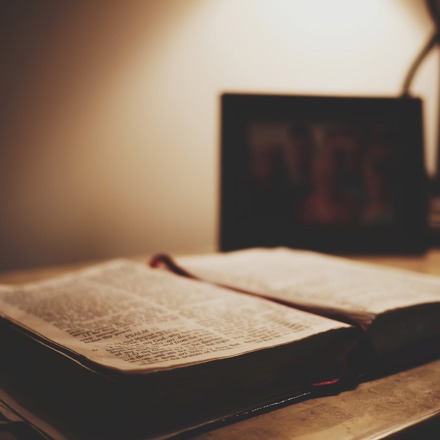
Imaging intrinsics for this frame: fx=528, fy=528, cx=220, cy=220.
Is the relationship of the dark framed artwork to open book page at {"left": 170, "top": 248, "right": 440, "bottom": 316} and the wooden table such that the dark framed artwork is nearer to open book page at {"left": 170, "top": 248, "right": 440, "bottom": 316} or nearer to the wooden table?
open book page at {"left": 170, "top": 248, "right": 440, "bottom": 316}

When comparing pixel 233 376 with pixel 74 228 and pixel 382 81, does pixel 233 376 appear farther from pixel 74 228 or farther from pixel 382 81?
pixel 382 81

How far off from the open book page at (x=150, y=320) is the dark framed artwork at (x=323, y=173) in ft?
1.25

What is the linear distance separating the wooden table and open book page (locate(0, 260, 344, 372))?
1.9 inches

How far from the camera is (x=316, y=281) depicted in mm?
587

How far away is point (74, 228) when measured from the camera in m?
0.90

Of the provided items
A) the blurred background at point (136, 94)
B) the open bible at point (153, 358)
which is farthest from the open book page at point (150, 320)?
the blurred background at point (136, 94)

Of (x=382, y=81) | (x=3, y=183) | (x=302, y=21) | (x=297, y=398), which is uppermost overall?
(x=302, y=21)

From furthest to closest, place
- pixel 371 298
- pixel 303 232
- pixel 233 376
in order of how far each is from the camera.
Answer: pixel 303 232
pixel 371 298
pixel 233 376

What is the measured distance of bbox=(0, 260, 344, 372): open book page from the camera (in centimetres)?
35

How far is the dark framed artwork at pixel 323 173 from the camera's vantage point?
0.92 meters

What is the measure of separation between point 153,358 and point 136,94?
2.26ft

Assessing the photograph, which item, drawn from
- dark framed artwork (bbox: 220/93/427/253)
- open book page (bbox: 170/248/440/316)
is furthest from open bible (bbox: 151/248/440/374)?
dark framed artwork (bbox: 220/93/427/253)

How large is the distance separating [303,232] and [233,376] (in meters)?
0.62

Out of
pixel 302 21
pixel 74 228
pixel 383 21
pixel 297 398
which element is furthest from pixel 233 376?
pixel 383 21
